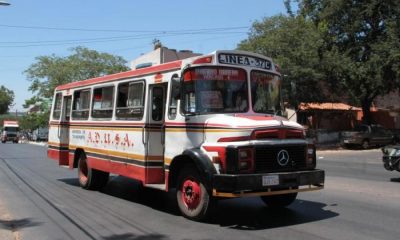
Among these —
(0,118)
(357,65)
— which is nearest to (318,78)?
(357,65)

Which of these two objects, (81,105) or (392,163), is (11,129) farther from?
(392,163)

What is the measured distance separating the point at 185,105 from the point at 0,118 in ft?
432

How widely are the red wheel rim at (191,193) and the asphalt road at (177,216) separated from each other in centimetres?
31

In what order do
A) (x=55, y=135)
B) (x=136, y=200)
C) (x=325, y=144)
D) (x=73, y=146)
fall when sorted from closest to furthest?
1. (x=136, y=200)
2. (x=73, y=146)
3. (x=55, y=135)
4. (x=325, y=144)

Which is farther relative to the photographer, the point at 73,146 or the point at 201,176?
the point at 73,146

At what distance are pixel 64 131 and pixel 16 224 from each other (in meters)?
6.26

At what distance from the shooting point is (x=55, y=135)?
15539 millimetres

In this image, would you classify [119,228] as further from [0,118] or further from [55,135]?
[0,118]

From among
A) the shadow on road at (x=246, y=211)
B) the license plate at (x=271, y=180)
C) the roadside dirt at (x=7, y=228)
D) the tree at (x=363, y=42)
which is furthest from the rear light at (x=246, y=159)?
the tree at (x=363, y=42)

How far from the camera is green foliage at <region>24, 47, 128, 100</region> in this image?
207 feet

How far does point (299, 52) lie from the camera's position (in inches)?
1396

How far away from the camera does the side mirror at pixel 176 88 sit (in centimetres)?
942

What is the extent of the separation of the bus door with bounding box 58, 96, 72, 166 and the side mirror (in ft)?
20.4

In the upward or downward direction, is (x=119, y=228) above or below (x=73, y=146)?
below
